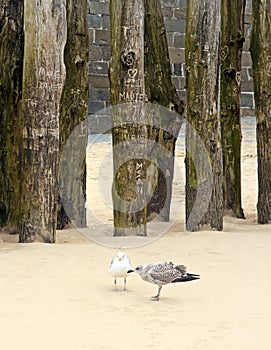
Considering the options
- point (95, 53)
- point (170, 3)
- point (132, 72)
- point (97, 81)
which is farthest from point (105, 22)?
point (132, 72)

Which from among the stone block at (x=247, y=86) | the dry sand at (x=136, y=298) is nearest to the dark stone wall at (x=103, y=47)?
the stone block at (x=247, y=86)

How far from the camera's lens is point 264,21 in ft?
28.5

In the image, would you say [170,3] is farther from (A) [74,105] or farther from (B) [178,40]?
(A) [74,105]

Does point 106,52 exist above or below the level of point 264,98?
above

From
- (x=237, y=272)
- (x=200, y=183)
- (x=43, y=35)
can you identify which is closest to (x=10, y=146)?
(x=43, y=35)

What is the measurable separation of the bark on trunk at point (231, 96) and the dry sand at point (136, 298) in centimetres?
110

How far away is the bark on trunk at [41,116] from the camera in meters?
7.36

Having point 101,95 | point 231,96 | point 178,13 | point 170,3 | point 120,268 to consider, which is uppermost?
point 170,3

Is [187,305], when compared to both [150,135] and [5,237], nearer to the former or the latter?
[5,237]

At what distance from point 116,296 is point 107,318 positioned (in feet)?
1.79

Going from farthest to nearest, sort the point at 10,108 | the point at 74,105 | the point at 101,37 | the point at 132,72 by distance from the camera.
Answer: the point at 101,37, the point at 74,105, the point at 10,108, the point at 132,72

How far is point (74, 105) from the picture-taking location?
27.3 feet

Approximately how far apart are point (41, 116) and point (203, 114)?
1.50 meters

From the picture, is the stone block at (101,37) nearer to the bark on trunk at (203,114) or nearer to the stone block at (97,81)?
the stone block at (97,81)
